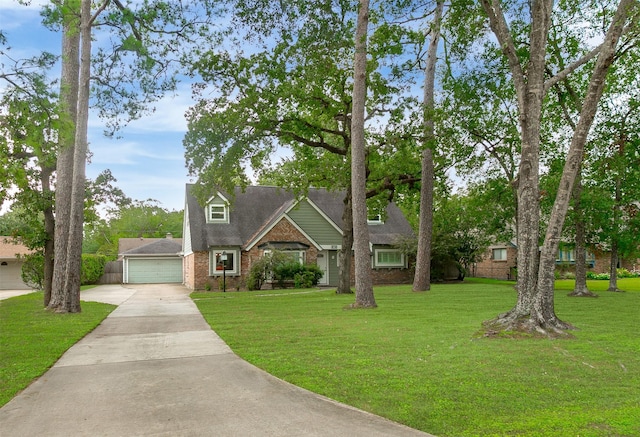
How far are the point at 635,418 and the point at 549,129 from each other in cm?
2071

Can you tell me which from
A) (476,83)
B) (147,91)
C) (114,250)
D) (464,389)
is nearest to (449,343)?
(464,389)

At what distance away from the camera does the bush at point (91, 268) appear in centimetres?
3659

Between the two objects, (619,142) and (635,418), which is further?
(619,142)

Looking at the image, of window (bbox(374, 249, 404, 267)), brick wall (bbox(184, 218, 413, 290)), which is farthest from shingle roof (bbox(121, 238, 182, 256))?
window (bbox(374, 249, 404, 267))

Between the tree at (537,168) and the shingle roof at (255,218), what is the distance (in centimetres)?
1868

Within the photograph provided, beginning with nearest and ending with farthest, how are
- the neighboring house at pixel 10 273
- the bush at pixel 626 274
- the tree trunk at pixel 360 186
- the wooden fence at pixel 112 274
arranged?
the tree trunk at pixel 360 186 → the neighboring house at pixel 10 273 → the wooden fence at pixel 112 274 → the bush at pixel 626 274

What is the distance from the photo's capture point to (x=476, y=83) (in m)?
19.6

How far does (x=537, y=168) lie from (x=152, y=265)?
3578 cm

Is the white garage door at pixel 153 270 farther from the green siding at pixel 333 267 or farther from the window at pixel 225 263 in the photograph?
the green siding at pixel 333 267

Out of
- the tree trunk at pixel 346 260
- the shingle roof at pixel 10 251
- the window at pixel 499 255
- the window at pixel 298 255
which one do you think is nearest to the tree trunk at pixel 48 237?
the tree trunk at pixel 346 260

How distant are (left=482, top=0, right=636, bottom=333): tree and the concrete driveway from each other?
231 inches

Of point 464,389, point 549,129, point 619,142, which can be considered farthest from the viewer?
point 549,129

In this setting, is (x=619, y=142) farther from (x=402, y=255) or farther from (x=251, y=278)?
(x=251, y=278)

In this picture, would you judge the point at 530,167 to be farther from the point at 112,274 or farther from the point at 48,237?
the point at 112,274
